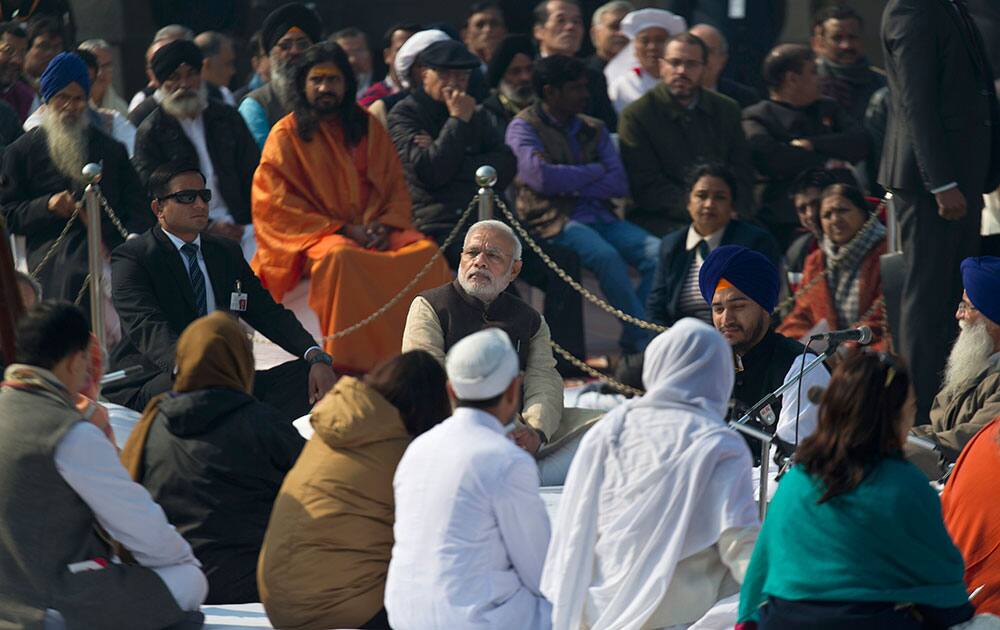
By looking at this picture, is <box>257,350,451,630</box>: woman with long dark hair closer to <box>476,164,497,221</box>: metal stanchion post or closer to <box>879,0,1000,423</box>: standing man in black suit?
<box>476,164,497,221</box>: metal stanchion post

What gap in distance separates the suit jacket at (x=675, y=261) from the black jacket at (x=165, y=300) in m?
2.20

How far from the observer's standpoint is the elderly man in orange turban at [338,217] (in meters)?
9.80

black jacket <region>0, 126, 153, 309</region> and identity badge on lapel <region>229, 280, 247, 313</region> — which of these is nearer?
identity badge on lapel <region>229, 280, 247, 313</region>

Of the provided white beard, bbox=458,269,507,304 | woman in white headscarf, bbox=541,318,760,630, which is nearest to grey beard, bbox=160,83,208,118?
white beard, bbox=458,269,507,304

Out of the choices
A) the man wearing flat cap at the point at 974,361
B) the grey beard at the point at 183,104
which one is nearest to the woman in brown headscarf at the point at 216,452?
the man wearing flat cap at the point at 974,361

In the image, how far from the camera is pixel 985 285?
7.23 metres

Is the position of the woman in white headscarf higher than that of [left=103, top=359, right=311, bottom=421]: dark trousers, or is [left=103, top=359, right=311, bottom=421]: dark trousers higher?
the woman in white headscarf

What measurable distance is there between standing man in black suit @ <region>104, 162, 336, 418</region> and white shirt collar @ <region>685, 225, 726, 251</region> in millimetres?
2366

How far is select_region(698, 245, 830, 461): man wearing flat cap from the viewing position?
23.8ft

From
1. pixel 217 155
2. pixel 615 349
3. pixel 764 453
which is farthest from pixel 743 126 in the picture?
pixel 764 453

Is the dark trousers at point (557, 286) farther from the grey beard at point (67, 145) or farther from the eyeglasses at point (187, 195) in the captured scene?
the eyeglasses at point (187, 195)

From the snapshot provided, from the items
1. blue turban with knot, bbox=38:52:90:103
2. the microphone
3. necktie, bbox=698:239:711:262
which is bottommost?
necktie, bbox=698:239:711:262

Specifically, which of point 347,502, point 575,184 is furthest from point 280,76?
point 347,502

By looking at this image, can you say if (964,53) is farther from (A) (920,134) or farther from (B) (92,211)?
(B) (92,211)
